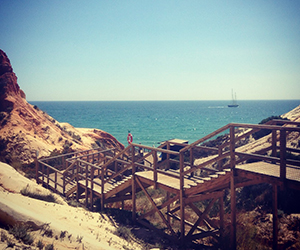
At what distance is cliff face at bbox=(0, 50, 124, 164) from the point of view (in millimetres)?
18812

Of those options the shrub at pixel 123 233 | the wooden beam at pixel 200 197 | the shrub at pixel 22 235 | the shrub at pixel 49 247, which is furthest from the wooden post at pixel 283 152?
the shrub at pixel 22 235

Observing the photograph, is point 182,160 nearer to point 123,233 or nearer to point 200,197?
point 200,197

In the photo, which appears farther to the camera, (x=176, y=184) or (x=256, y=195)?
(x=256, y=195)

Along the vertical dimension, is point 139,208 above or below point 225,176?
below

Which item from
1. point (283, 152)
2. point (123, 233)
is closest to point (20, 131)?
point (123, 233)

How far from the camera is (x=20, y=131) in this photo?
67.8 feet

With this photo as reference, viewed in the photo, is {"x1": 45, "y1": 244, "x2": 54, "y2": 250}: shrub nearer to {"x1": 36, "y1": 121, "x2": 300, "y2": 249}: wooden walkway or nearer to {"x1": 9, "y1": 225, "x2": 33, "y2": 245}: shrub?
{"x1": 9, "y1": 225, "x2": 33, "y2": 245}: shrub

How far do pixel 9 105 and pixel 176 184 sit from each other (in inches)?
823

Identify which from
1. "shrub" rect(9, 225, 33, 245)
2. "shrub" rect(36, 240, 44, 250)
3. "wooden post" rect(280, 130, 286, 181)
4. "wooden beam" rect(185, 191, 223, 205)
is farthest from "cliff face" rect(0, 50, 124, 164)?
"wooden post" rect(280, 130, 286, 181)

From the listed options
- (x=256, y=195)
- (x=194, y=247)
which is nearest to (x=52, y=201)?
(x=194, y=247)

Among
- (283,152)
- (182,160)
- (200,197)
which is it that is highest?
(283,152)

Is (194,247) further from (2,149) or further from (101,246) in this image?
(2,149)

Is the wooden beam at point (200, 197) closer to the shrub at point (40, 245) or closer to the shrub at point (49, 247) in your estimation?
the shrub at point (49, 247)

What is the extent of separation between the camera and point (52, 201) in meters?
8.97
